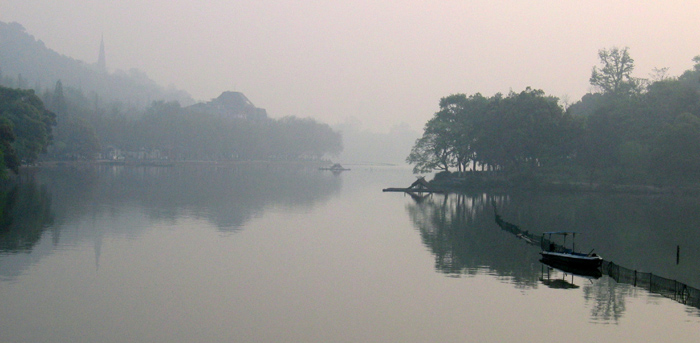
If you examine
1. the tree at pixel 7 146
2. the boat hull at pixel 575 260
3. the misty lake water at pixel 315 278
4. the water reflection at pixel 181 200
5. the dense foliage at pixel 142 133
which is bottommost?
the misty lake water at pixel 315 278

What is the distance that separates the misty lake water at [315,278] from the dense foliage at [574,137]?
36457mm

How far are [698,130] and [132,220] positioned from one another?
239 ft

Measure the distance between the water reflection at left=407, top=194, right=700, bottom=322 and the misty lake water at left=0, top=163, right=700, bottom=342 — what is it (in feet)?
0.58

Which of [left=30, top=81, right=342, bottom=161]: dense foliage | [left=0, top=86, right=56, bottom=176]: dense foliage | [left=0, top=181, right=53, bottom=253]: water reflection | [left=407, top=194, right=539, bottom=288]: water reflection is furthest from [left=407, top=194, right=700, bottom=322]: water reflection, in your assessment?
[left=30, top=81, right=342, bottom=161]: dense foliage

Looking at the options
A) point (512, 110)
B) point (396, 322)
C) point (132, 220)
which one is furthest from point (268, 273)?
point (512, 110)

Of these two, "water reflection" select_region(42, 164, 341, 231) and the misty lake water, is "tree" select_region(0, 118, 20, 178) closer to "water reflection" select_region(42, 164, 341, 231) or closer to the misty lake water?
"water reflection" select_region(42, 164, 341, 231)

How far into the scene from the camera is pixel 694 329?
21.5 m

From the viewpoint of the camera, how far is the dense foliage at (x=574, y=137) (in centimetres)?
8550

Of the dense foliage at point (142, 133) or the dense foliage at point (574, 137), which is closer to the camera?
the dense foliage at point (574, 137)

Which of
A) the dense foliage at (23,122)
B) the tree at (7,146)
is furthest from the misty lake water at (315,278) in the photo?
the dense foliage at (23,122)

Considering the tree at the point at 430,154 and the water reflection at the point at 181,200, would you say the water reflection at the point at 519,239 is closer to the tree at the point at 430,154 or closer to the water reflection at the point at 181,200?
the water reflection at the point at 181,200

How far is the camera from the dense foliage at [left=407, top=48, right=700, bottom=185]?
85.5 m

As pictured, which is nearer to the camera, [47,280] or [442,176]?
[47,280]

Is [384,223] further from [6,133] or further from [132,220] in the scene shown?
[6,133]
